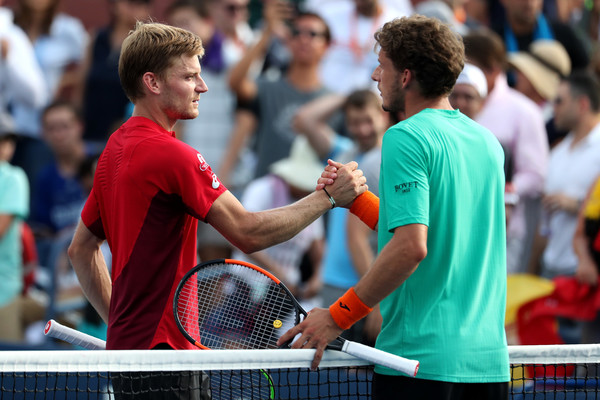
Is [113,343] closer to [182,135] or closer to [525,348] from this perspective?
[525,348]

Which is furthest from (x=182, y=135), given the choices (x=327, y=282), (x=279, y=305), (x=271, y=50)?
(x=279, y=305)

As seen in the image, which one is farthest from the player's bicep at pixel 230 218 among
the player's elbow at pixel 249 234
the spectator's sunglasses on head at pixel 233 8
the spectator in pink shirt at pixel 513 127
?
the spectator's sunglasses on head at pixel 233 8

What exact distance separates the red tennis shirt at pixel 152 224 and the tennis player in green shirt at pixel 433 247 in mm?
442

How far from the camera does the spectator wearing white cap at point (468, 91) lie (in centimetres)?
506

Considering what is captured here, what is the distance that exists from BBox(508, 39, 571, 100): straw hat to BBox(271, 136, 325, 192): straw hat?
1846 millimetres

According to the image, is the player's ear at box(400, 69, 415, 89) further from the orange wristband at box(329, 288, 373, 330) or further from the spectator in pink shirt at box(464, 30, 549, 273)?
the spectator in pink shirt at box(464, 30, 549, 273)

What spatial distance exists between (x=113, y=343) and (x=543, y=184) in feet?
13.6

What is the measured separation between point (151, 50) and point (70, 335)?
105cm

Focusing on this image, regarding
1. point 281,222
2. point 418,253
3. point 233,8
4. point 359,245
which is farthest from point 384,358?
point 233,8

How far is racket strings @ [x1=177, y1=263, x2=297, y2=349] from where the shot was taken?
3217mm

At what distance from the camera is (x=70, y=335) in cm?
326

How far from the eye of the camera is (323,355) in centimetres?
305

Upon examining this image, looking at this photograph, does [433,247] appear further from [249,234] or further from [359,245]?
[359,245]

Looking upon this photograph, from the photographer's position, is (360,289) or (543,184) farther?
(543,184)
